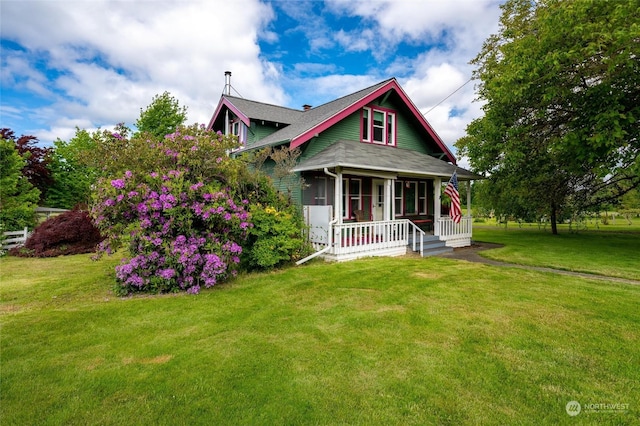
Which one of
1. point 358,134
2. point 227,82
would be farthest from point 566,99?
point 227,82

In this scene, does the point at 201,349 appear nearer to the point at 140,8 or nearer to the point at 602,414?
the point at 602,414

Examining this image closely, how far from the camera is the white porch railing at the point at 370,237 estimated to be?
32.1ft

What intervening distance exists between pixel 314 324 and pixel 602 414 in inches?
130

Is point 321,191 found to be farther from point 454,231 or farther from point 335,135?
point 454,231

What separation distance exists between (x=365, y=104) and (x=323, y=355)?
11.0 metres

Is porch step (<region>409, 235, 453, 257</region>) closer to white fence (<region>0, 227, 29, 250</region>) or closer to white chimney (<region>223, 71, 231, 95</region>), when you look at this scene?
white chimney (<region>223, 71, 231, 95</region>)

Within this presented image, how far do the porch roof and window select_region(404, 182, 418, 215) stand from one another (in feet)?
4.31

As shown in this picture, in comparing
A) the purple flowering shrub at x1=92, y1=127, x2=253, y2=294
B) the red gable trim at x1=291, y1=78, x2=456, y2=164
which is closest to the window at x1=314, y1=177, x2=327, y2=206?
the red gable trim at x1=291, y1=78, x2=456, y2=164

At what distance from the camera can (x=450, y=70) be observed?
715 inches

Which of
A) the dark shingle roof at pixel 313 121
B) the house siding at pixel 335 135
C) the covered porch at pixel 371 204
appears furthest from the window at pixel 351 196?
the dark shingle roof at pixel 313 121

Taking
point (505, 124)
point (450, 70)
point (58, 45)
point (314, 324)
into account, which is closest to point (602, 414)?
point (314, 324)

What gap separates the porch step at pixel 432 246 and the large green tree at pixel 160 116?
1010 inches

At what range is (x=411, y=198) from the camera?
47.3 ft

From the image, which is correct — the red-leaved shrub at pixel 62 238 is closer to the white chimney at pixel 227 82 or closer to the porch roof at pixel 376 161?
the porch roof at pixel 376 161
